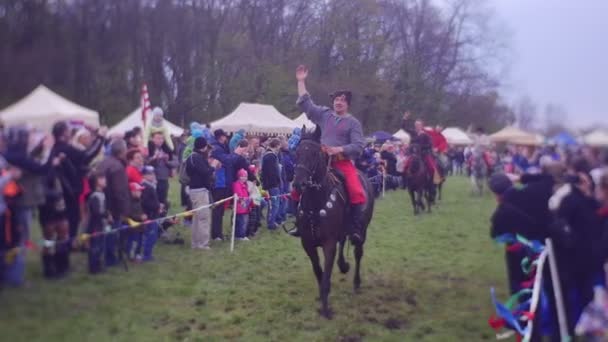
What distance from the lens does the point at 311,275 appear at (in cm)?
837

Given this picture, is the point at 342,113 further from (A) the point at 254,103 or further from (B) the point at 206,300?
(A) the point at 254,103

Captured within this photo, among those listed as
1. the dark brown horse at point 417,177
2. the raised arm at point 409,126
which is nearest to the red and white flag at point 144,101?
the dark brown horse at point 417,177

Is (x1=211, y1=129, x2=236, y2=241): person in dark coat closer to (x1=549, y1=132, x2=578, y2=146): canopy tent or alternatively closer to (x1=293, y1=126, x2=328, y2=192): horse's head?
(x1=293, y1=126, x2=328, y2=192): horse's head

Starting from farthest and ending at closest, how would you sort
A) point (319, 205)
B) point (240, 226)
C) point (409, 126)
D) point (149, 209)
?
point (409, 126)
point (240, 226)
point (149, 209)
point (319, 205)

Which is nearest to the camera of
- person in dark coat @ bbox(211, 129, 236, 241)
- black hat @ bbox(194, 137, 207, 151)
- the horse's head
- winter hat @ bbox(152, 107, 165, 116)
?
winter hat @ bbox(152, 107, 165, 116)

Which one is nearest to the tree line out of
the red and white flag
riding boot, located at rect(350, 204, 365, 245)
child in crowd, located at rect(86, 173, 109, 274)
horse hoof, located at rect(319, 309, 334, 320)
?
the red and white flag

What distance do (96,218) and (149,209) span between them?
8.96 feet

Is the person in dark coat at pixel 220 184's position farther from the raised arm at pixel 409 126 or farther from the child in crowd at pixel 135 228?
the raised arm at pixel 409 126

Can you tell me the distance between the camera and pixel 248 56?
12.8m

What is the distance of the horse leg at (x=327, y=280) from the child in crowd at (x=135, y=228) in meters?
2.55

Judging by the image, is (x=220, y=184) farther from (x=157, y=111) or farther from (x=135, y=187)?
(x=157, y=111)

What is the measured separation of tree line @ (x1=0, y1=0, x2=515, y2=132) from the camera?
434cm

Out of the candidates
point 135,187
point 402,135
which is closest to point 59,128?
point 135,187

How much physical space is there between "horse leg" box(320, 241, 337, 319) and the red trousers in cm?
76
